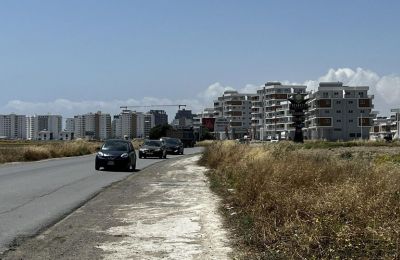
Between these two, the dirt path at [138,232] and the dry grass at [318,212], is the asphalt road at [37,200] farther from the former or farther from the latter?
the dry grass at [318,212]

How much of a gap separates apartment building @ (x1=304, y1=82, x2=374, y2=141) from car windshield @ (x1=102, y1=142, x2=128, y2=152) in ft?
393

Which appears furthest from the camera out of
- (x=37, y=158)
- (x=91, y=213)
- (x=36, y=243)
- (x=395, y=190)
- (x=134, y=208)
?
(x=37, y=158)

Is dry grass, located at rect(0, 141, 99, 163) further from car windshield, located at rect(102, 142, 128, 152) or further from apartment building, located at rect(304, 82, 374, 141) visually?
apartment building, located at rect(304, 82, 374, 141)

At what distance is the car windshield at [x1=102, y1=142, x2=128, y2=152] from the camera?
31.8 metres

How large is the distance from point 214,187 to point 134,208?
6189 mm

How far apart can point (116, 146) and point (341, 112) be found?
125128 millimetres

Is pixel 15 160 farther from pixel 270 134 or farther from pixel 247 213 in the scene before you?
pixel 270 134

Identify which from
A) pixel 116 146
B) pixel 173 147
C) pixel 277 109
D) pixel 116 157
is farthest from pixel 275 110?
pixel 116 157

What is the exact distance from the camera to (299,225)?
8.71 metres

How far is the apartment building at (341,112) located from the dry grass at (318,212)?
13688cm

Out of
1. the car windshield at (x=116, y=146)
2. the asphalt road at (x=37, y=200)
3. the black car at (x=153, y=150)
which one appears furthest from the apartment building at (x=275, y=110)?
the asphalt road at (x=37, y=200)

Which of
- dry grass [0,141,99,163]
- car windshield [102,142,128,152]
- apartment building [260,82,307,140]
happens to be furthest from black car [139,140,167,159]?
apartment building [260,82,307,140]

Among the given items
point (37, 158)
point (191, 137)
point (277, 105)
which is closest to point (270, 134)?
point (277, 105)

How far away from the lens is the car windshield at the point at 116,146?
31825 mm
